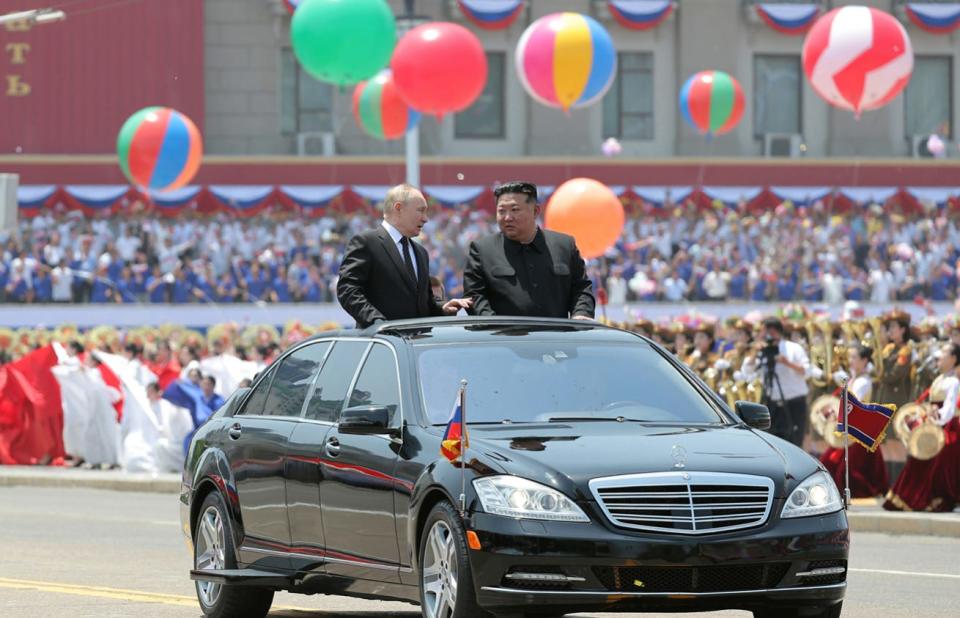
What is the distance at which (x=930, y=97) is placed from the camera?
59.9 m

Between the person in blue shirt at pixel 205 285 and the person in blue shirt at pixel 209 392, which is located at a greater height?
the person in blue shirt at pixel 205 285

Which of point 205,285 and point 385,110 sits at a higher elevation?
point 385,110

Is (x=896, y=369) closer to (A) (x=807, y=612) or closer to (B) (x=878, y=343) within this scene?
(B) (x=878, y=343)

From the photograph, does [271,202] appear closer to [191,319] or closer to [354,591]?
[191,319]

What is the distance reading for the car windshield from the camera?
910 cm

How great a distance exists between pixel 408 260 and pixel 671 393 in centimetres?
237

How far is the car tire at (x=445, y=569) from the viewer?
827 cm

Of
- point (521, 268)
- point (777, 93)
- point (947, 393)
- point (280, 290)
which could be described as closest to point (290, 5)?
point (777, 93)

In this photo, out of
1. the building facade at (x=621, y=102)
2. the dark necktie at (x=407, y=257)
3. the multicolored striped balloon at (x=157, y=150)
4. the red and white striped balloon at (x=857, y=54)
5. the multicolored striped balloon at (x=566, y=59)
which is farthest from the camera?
the building facade at (x=621, y=102)

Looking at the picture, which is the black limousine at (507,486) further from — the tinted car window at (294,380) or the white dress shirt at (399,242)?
the white dress shirt at (399,242)

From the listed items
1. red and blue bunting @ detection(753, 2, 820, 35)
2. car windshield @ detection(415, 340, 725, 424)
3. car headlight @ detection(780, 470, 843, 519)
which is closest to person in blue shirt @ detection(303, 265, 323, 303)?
red and blue bunting @ detection(753, 2, 820, 35)

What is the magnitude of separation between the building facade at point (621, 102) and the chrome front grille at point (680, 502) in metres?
47.4

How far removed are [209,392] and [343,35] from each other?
506 cm

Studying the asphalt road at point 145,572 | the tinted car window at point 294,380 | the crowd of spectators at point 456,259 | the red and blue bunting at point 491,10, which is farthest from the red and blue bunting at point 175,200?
the tinted car window at point 294,380
